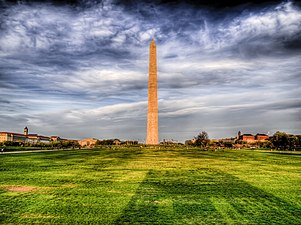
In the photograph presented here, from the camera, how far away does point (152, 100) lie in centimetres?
4866

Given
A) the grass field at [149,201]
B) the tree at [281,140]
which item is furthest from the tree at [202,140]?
the grass field at [149,201]

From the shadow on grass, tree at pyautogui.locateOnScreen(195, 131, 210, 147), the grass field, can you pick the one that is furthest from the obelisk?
the shadow on grass

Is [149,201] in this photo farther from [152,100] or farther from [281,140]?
[281,140]

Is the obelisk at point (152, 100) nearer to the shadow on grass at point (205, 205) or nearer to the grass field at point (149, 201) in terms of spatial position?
the grass field at point (149, 201)

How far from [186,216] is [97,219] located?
2.06 metres

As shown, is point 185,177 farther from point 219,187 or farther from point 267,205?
point 267,205

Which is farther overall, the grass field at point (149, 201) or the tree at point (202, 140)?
the tree at point (202, 140)

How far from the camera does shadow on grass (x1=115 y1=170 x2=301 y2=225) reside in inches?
265

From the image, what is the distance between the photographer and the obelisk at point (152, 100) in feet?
156

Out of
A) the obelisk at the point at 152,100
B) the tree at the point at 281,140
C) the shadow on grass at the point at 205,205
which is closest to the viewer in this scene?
the shadow on grass at the point at 205,205

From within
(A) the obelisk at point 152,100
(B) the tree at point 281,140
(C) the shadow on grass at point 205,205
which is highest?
(A) the obelisk at point 152,100

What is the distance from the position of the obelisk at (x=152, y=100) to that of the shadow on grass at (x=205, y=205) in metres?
37.7

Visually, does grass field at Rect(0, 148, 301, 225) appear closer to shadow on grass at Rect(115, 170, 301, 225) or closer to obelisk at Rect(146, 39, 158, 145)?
shadow on grass at Rect(115, 170, 301, 225)

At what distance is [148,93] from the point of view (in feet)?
161
